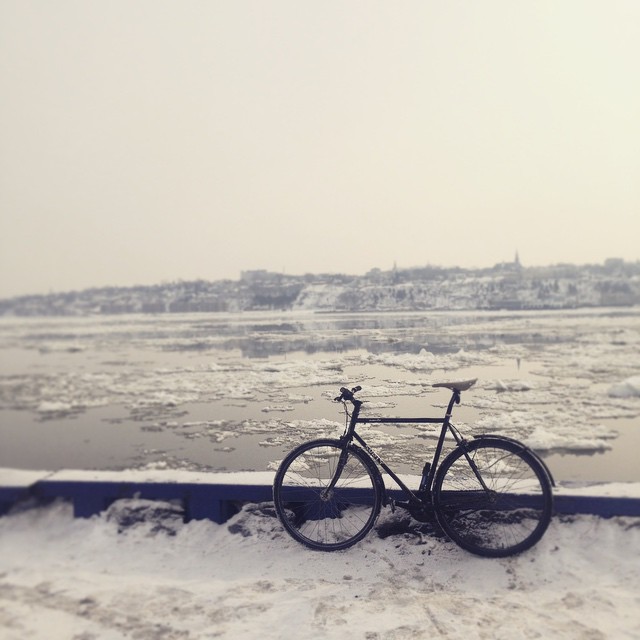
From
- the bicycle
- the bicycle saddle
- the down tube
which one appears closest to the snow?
Answer: the bicycle

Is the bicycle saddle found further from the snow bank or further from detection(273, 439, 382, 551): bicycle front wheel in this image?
the snow bank

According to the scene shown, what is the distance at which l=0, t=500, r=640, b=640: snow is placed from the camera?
2490 mm

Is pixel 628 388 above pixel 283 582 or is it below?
above

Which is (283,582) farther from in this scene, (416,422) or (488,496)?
(488,496)

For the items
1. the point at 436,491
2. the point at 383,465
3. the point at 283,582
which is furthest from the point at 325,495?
the point at 436,491

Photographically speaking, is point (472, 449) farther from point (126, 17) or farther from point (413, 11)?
point (126, 17)

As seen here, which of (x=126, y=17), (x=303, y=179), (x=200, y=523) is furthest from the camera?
(x=303, y=179)

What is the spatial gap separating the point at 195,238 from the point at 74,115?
4.37 ft

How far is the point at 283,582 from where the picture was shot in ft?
9.52

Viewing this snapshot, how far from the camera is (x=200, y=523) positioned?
11.2ft

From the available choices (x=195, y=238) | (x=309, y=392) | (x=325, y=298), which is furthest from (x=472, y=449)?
(x=195, y=238)

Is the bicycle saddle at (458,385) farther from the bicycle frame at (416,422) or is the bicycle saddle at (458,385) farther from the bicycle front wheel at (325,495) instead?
the bicycle front wheel at (325,495)

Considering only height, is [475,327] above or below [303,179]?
below

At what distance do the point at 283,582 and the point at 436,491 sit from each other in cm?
109
